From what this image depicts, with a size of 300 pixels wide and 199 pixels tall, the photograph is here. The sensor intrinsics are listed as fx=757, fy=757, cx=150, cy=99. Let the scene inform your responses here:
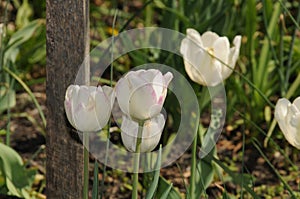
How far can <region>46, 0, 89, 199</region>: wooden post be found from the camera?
171 cm

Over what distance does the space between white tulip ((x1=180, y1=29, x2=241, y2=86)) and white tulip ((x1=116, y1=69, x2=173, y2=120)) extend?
0.50 metres

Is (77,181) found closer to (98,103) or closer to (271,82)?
(98,103)

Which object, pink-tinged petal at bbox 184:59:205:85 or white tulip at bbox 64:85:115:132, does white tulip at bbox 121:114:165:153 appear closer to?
white tulip at bbox 64:85:115:132

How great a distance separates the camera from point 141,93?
1.34 m

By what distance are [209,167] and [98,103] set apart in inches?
27.5

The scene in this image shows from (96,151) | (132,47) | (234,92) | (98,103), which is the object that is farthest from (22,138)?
(98,103)

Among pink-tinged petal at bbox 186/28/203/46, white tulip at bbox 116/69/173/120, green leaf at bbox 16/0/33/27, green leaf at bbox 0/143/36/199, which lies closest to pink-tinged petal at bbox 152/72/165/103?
white tulip at bbox 116/69/173/120

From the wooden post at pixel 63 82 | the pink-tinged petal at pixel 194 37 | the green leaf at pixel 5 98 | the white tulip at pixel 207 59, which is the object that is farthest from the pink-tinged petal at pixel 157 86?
the green leaf at pixel 5 98

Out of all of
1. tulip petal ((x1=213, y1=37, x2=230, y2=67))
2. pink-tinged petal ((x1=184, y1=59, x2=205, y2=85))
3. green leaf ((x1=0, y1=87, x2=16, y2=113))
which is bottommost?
green leaf ((x1=0, y1=87, x2=16, y2=113))

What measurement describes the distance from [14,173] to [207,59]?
61cm

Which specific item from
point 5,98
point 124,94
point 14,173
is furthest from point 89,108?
point 5,98

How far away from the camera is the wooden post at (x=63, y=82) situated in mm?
1710

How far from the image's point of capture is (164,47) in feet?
7.93

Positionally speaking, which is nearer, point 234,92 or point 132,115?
point 132,115
